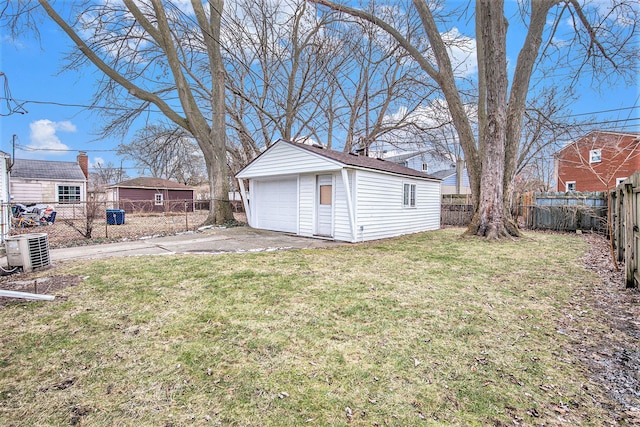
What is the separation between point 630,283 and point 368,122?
47.7 feet

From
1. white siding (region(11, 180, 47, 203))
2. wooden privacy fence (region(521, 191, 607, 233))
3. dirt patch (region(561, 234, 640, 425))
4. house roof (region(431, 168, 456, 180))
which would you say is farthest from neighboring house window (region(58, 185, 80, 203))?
house roof (region(431, 168, 456, 180))

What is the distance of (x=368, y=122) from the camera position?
17.5 m

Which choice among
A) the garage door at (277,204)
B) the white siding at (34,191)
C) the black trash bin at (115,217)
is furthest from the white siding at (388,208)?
the white siding at (34,191)

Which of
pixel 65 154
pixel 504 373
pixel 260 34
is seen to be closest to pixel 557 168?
pixel 260 34

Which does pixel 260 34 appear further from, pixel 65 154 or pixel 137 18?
pixel 65 154

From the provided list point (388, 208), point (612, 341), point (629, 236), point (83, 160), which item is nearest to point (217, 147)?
point (388, 208)

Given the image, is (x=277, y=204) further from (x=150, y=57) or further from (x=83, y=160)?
(x=83, y=160)

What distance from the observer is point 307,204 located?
10.2 m

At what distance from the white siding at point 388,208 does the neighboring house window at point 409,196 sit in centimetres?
16

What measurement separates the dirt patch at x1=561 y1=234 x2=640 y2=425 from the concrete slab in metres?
5.57

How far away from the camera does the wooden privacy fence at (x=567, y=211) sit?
1193 cm

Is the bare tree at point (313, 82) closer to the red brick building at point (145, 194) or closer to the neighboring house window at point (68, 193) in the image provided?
the red brick building at point (145, 194)

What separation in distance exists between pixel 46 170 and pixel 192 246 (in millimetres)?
20865

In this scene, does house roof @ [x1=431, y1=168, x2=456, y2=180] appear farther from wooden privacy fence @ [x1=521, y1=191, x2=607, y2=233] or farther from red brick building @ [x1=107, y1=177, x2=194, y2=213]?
red brick building @ [x1=107, y1=177, x2=194, y2=213]
